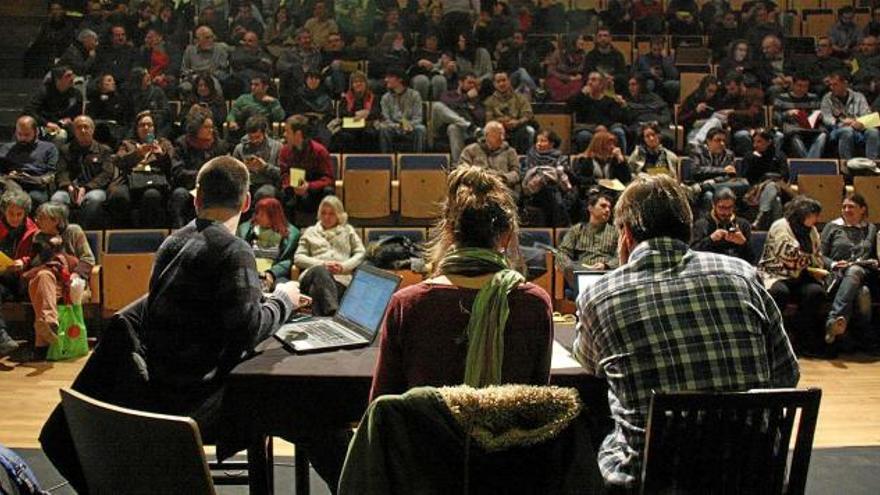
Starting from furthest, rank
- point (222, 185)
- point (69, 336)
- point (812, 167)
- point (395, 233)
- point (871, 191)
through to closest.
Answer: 1. point (812, 167)
2. point (871, 191)
3. point (395, 233)
4. point (69, 336)
5. point (222, 185)

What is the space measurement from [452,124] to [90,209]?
311cm

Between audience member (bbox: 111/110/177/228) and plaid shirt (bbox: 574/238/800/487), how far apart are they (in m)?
5.64

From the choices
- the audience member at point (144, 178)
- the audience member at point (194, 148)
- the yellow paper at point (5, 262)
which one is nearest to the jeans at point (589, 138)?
the audience member at point (194, 148)

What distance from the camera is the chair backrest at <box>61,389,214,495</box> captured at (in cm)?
185

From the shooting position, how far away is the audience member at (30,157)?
7.46m

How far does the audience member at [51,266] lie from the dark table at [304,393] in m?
3.82

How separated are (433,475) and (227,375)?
37.4 inches

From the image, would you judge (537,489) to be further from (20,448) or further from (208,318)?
(20,448)

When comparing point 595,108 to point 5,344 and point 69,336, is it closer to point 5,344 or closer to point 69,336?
point 69,336

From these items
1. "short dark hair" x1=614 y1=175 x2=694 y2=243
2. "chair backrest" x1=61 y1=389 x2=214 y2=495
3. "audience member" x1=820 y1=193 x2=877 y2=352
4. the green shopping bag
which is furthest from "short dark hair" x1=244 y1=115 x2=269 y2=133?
"chair backrest" x1=61 y1=389 x2=214 y2=495

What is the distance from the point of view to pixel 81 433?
201 cm

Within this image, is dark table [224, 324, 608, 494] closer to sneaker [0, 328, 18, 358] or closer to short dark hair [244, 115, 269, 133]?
sneaker [0, 328, 18, 358]

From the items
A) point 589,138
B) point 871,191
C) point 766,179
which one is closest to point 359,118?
point 589,138

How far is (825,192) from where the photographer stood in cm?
801
